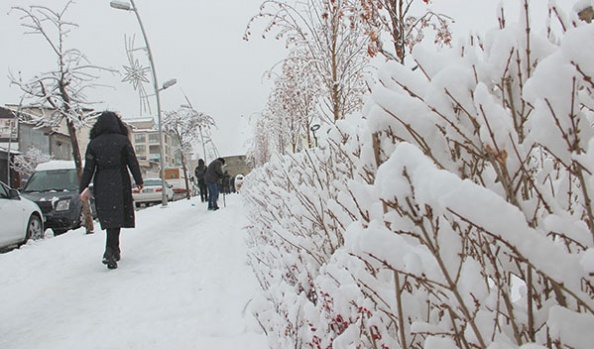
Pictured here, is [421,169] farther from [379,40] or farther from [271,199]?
[379,40]

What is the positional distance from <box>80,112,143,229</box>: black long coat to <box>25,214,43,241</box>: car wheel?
12.8 feet

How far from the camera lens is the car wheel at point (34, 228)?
8238mm

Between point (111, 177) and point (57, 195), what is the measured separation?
6.41 meters

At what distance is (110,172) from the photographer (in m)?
5.33

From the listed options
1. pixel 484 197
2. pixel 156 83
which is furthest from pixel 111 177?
pixel 156 83

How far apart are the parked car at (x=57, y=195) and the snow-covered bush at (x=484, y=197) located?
34.3 feet

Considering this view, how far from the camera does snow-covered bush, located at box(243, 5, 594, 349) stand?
2.57 ft

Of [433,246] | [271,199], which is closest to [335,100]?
[271,199]

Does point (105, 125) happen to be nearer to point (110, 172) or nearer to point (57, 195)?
point (110, 172)

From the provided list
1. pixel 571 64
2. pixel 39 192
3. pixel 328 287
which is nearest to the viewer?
pixel 571 64

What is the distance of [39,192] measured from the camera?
11.0 m

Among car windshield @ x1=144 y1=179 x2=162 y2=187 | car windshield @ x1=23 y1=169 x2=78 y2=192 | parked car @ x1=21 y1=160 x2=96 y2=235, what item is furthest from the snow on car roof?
car windshield @ x1=144 y1=179 x2=162 y2=187

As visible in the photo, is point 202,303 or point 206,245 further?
point 206,245

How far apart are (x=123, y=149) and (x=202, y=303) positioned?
8.48 feet
